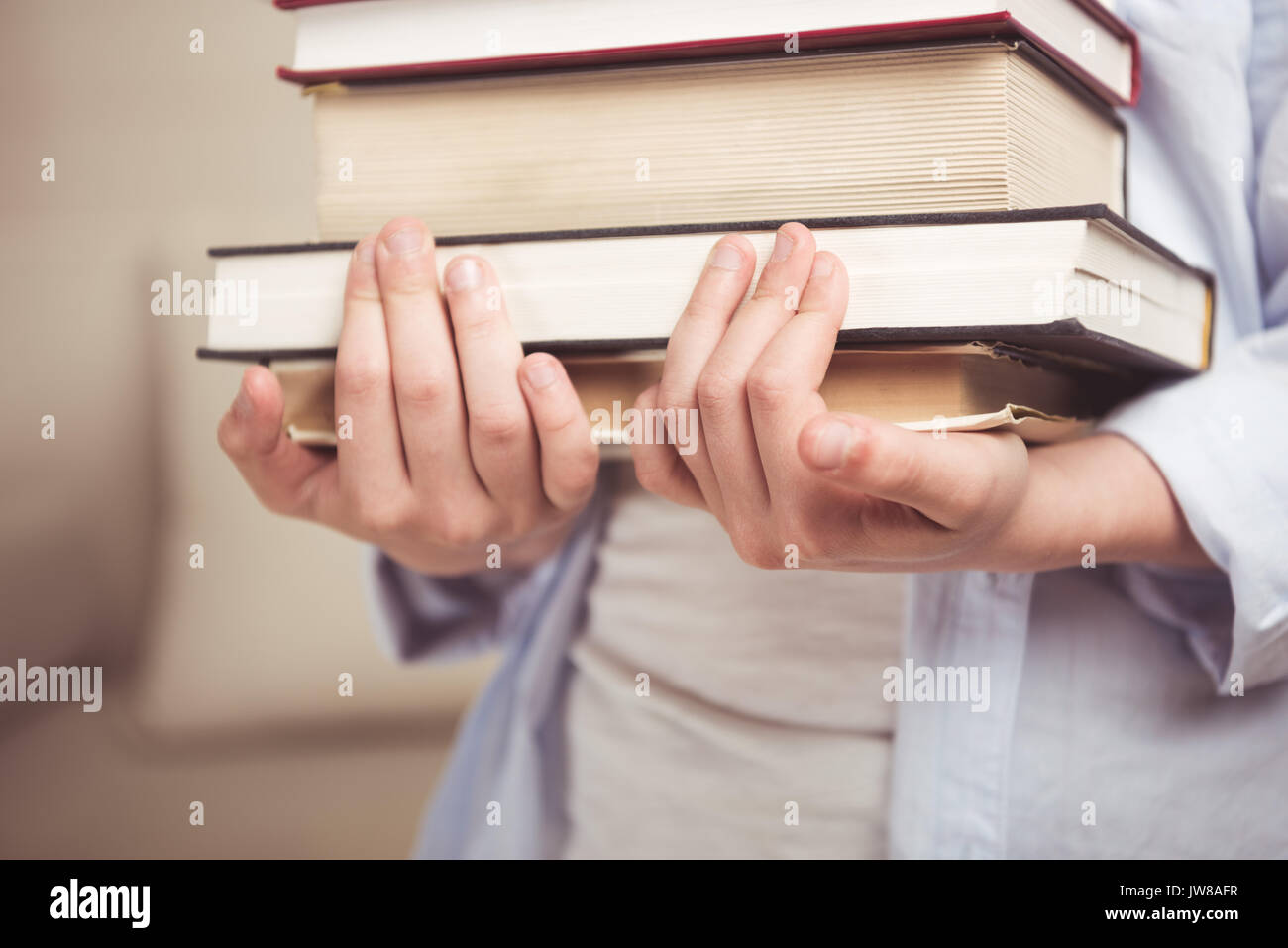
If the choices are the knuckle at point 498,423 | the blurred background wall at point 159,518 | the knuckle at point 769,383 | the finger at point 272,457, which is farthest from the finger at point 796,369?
the blurred background wall at point 159,518

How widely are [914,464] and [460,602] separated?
503mm

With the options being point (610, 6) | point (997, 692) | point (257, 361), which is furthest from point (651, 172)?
point (997, 692)

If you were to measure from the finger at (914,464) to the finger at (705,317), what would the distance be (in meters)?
0.06

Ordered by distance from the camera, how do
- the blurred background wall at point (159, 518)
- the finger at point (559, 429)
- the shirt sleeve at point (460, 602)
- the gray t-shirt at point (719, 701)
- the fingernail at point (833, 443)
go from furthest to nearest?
the blurred background wall at point (159, 518), the shirt sleeve at point (460, 602), the gray t-shirt at point (719, 701), the finger at point (559, 429), the fingernail at point (833, 443)

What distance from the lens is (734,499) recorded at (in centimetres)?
35

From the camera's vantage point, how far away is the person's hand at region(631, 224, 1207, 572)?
287 mm

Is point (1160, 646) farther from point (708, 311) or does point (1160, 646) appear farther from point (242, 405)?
point (242, 405)

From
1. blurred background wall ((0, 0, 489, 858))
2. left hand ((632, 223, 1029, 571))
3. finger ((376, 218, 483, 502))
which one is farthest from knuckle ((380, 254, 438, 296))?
blurred background wall ((0, 0, 489, 858))

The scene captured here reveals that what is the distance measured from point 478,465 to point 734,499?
0.42ft

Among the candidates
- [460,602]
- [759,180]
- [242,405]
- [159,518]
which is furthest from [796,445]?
[159,518]

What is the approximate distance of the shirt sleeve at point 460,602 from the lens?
67cm

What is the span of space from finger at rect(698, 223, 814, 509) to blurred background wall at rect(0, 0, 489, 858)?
2.72ft

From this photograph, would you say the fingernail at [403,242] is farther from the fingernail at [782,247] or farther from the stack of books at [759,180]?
the fingernail at [782,247]

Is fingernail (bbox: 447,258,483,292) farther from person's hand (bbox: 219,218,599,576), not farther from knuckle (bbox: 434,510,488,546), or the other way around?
knuckle (bbox: 434,510,488,546)
